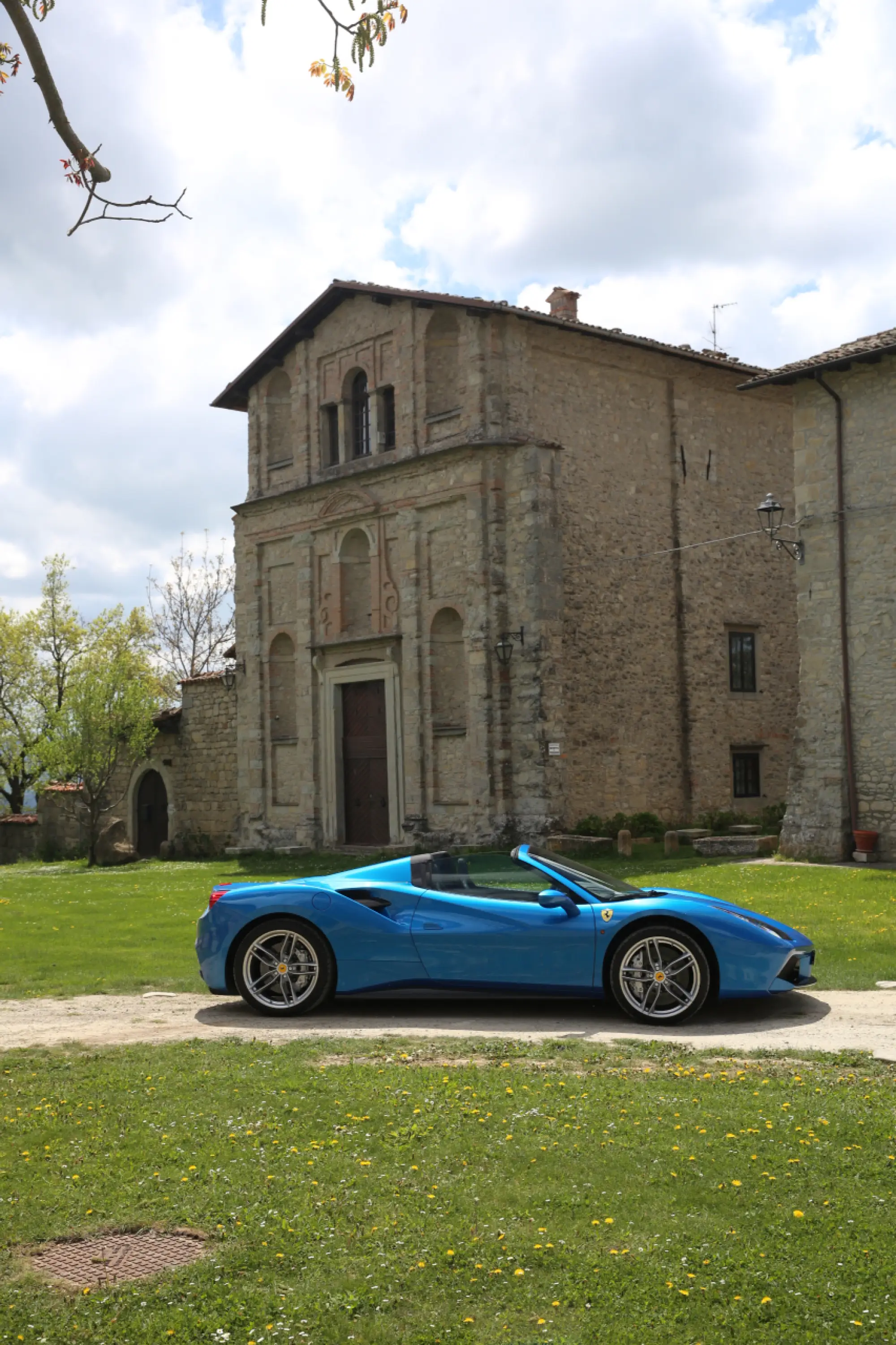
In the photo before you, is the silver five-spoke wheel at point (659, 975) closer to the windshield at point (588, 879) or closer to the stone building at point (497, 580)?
the windshield at point (588, 879)

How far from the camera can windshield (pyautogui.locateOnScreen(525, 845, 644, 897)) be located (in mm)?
8797

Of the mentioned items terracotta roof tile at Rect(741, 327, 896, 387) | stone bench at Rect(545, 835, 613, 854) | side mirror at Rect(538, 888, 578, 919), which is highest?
terracotta roof tile at Rect(741, 327, 896, 387)

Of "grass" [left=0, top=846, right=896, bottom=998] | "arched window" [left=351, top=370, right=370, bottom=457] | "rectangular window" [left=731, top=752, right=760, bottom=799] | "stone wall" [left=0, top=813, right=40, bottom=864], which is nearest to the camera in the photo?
"grass" [left=0, top=846, right=896, bottom=998]

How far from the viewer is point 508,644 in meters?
25.2

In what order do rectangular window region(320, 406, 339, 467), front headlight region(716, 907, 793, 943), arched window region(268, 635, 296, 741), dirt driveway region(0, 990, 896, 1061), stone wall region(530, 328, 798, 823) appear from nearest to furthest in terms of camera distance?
1. dirt driveway region(0, 990, 896, 1061)
2. front headlight region(716, 907, 793, 943)
3. stone wall region(530, 328, 798, 823)
4. rectangular window region(320, 406, 339, 467)
5. arched window region(268, 635, 296, 741)

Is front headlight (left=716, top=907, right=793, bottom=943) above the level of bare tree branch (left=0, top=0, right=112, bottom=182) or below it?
below

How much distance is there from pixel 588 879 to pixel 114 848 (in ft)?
83.5

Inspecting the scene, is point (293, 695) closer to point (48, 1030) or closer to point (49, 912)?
point (49, 912)

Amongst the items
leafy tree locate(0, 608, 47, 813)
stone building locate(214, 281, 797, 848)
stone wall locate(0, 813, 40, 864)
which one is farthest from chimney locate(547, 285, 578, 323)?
leafy tree locate(0, 608, 47, 813)

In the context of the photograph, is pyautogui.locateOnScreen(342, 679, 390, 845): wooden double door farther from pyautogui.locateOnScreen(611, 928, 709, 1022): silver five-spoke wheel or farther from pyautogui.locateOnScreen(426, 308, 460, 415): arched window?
pyautogui.locateOnScreen(611, 928, 709, 1022): silver five-spoke wheel

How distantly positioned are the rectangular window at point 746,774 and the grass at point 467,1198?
22.1 meters

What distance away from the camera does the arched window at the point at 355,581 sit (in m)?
28.9

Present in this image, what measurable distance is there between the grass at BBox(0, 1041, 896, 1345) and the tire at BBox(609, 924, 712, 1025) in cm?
145

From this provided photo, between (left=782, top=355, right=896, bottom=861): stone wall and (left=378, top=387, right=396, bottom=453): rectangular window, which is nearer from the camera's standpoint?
(left=782, top=355, right=896, bottom=861): stone wall
